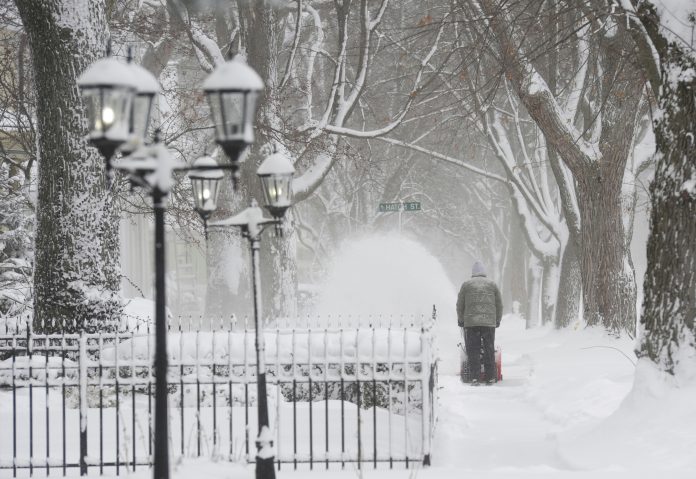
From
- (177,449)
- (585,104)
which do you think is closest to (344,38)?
(585,104)

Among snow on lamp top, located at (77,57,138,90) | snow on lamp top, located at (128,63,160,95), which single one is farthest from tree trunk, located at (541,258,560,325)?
snow on lamp top, located at (77,57,138,90)

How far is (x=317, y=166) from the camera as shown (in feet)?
64.4

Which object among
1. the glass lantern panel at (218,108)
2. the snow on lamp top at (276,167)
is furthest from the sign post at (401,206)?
the glass lantern panel at (218,108)

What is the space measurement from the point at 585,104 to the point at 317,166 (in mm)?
5271

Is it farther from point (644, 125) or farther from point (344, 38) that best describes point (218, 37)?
point (644, 125)

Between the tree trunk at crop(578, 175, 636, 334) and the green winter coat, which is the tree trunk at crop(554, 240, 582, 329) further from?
the green winter coat

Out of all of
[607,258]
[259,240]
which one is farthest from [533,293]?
[259,240]

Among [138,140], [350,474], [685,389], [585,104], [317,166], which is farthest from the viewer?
[317,166]

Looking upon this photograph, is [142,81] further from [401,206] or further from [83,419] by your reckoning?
[401,206]

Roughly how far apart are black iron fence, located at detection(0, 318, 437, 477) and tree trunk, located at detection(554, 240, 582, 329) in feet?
34.9

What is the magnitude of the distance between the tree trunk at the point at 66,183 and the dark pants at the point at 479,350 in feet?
17.5

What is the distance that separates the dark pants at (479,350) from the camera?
46.5ft

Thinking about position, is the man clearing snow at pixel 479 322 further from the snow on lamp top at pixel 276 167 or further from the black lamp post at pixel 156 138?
the black lamp post at pixel 156 138

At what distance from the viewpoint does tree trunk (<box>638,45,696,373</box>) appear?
29.4 ft
